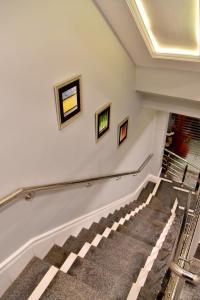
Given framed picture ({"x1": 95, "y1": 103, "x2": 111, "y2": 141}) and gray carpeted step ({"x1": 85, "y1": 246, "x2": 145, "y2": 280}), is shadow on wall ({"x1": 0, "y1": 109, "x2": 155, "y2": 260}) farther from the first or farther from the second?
gray carpeted step ({"x1": 85, "y1": 246, "x2": 145, "y2": 280})

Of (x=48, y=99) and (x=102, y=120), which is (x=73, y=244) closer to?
(x=102, y=120)

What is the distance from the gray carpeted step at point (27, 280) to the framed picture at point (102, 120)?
5.31ft

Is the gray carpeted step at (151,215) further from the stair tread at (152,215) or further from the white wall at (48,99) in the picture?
the white wall at (48,99)

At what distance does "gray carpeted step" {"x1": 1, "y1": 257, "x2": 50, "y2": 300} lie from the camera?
2.19 metres

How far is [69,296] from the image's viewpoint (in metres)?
2.20

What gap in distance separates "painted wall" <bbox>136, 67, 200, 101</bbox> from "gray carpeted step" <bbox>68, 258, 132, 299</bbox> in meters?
2.59

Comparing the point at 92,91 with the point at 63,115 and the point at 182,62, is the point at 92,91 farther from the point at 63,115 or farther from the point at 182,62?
the point at 182,62

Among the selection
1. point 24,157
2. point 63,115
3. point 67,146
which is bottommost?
point 67,146

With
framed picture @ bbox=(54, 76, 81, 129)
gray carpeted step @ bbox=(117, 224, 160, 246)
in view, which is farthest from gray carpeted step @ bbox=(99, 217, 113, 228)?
framed picture @ bbox=(54, 76, 81, 129)

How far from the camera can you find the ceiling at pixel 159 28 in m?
2.37

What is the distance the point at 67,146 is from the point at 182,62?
185 centimetres

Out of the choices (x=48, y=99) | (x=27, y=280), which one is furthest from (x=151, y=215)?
(x=48, y=99)

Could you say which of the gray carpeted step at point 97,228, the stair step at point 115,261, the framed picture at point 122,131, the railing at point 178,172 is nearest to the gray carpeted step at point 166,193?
the railing at point 178,172

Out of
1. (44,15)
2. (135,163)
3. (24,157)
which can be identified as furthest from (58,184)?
(135,163)
